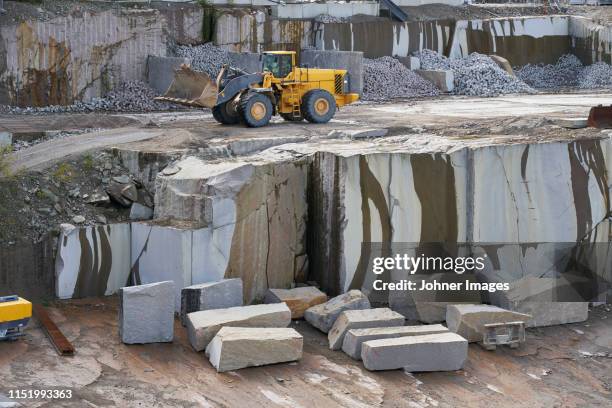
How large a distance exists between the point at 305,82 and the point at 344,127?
1263 millimetres

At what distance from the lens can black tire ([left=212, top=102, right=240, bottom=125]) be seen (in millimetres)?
19750

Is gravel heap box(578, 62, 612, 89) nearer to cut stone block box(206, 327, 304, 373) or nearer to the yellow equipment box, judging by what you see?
cut stone block box(206, 327, 304, 373)

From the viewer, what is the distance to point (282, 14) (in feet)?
92.9

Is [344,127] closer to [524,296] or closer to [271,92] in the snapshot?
[271,92]

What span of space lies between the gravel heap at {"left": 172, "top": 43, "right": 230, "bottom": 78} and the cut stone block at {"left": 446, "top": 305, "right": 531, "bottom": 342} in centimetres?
1368

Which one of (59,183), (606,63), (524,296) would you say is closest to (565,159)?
(524,296)

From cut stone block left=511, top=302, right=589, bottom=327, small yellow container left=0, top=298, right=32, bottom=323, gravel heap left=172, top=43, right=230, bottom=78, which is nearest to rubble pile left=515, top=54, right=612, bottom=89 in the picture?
gravel heap left=172, top=43, right=230, bottom=78

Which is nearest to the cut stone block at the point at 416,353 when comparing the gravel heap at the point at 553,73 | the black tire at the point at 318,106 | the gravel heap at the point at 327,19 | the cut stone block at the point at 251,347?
the cut stone block at the point at 251,347

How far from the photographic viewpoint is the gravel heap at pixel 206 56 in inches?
1022

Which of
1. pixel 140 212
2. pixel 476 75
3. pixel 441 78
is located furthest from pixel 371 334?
pixel 476 75

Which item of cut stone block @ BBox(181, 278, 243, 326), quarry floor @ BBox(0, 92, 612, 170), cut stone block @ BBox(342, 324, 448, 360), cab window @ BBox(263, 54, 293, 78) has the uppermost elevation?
cab window @ BBox(263, 54, 293, 78)

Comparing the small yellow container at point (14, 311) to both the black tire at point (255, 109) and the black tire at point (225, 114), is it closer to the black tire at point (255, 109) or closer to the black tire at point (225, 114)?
the black tire at point (255, 109)

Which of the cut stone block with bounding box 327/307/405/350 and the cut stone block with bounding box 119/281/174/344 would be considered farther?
the cut stone block with bounding box 327/307/405/350

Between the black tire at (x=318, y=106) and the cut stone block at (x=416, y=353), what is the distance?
821 centimetres
